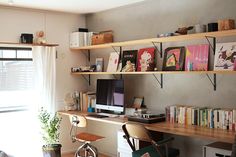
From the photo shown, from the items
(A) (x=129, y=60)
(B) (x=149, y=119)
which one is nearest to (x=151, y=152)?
(B) (x=149, y=119)

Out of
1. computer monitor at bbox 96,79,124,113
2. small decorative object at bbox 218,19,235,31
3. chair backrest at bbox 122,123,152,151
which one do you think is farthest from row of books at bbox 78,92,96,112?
small decorative object at bbox 218,19,235,31

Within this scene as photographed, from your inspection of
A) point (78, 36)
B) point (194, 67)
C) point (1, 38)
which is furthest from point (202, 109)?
point (1, 38)

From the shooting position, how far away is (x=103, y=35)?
506 centimetres

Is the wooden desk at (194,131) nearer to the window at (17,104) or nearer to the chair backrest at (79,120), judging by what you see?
the chair backrest at (79,120)

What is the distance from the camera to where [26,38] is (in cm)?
496

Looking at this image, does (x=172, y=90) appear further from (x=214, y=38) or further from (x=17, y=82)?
(x=17, y=82)

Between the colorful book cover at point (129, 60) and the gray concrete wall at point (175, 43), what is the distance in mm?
170

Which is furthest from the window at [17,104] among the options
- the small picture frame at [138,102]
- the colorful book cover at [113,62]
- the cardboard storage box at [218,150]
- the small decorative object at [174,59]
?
the cardboard storage box at [218,150]

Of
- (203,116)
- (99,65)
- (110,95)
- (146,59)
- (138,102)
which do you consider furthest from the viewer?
(99,65)

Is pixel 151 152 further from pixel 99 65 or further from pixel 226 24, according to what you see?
pixel 99 65

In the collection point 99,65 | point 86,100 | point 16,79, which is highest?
point 99,65

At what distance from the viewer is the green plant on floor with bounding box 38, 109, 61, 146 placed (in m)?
4.90

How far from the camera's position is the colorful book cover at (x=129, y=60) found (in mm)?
4582

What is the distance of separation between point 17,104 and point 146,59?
2.15 m
